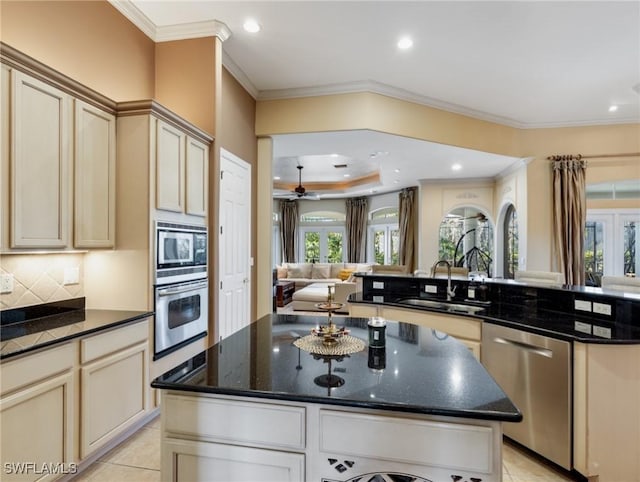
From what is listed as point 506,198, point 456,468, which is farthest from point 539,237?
point 456,468

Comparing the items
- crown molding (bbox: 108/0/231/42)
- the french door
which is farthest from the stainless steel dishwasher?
the french door

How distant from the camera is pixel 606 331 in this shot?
1989 millimetres

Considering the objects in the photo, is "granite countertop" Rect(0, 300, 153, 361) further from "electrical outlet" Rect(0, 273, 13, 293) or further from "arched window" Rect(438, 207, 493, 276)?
"arched window" Rect(438, 207, 493, 276)

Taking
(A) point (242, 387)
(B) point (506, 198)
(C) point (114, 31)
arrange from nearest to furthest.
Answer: (A) point (242, 387)
(C) point (114, 31)
(B) point (506, 198)

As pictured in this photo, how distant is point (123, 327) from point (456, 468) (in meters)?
1.99

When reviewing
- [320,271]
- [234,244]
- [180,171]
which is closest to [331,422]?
[180,171]

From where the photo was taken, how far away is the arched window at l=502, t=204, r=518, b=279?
238 inches

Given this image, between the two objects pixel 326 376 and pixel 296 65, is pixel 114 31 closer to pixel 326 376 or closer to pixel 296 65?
pixel 296 65

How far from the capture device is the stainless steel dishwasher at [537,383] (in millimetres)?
1921

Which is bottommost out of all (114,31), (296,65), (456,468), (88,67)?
(456,468)

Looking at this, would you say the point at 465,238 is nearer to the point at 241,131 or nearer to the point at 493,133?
the point at 493,133

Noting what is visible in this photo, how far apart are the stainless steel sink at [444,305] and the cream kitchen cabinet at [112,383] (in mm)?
2104

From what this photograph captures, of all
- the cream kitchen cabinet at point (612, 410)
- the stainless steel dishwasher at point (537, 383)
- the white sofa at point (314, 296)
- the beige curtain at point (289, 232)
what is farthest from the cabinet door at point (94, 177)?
the beige curtain at point (289, 232)

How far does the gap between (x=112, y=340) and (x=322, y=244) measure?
27.6ft
